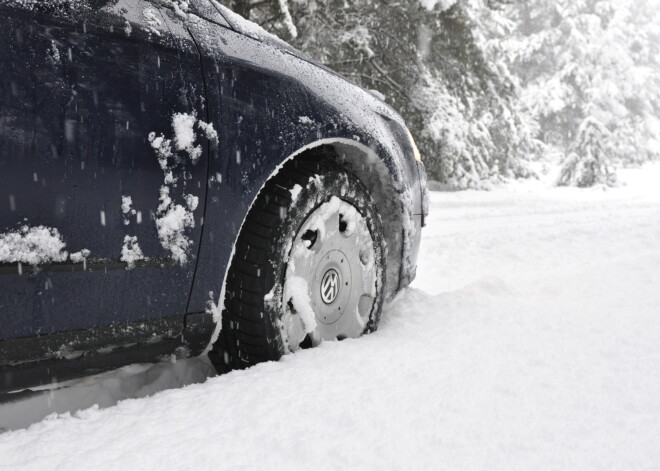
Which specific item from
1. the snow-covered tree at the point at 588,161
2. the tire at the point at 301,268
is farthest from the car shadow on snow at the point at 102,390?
the snow-covered tree at the point at 588,161

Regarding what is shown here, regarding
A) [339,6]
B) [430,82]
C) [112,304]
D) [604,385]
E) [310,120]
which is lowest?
[604,385]

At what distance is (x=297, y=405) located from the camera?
1543mm

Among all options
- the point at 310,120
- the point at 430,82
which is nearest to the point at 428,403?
the point at 310,120

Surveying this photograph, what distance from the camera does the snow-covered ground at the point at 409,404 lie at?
1.31 metres

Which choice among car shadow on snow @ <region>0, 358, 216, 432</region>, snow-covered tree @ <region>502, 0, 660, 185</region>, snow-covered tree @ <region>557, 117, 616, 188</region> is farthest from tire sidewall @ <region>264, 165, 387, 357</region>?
snow-covered tree @ <region>502, 0, 660, 185</region>

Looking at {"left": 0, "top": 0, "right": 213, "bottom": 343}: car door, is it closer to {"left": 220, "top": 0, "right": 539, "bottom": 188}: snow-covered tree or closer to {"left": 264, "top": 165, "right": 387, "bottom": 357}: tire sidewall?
{"left": 264, "top": 165, "right": 387, "bottom": 357}: tire sidewall

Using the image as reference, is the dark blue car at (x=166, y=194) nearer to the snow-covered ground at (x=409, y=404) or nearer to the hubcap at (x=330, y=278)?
the hubcap at (x=330, y=278)

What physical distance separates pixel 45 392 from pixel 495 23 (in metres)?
12.3

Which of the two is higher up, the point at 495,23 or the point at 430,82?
the point at 495,23

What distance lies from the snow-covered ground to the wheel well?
0.74 ft

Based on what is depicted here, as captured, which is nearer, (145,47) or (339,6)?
(145,47)

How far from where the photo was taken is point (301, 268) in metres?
1.95

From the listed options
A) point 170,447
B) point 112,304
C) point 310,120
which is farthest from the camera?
point 310,120

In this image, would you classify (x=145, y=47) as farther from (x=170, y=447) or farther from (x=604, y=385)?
(x=604, y=385)
